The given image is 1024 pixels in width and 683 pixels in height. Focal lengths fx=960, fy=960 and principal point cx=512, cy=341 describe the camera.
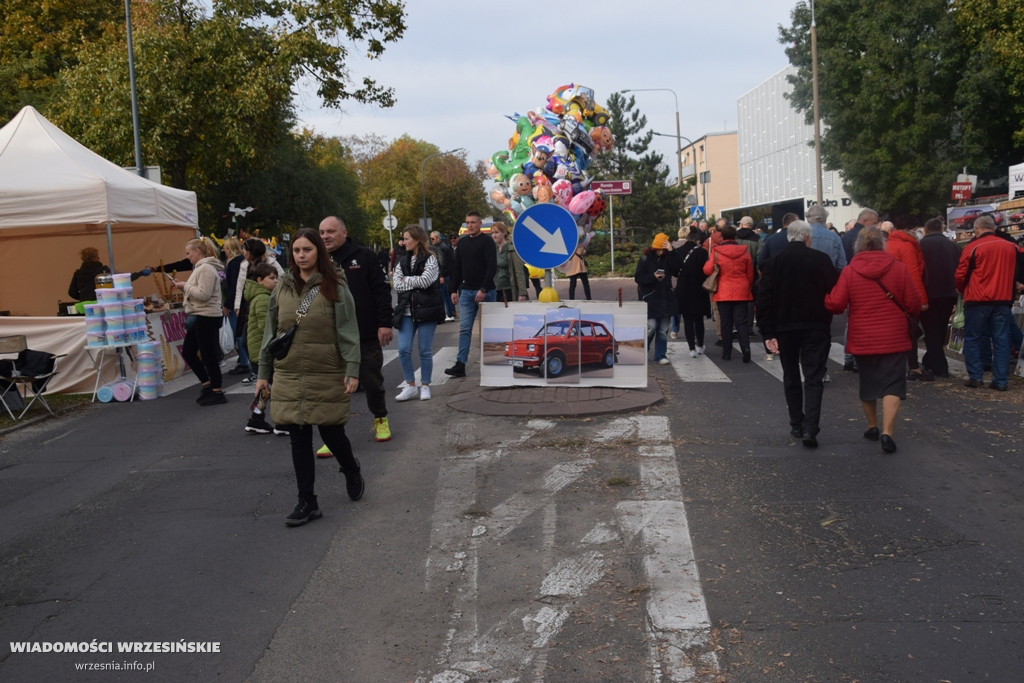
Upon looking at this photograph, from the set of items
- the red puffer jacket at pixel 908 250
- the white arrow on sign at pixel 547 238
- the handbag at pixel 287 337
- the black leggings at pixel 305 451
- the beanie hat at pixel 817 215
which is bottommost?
the black leggings at pixel 305 451

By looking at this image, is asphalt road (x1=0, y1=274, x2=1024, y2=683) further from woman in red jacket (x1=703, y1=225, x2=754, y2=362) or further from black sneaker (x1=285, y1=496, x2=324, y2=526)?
woman in red jacket (x1=703, y1=225, x2=754, y2=362)

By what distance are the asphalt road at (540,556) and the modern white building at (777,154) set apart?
4518 cm

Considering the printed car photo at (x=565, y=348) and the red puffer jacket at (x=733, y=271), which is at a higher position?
the red puffer jacket at (x=733, y=271)

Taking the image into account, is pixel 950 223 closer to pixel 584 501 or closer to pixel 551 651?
pixel 584 501

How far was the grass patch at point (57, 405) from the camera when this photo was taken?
33.4 ft

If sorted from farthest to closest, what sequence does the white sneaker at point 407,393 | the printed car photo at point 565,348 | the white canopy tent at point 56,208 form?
1. the white canopy tent at point 56,208
2. the white sneaker at point 407,393
3. the printed car photo at point 565,348

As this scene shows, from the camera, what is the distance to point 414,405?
388 inches

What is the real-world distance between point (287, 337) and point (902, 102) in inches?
1579

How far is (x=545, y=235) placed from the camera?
31.4ft

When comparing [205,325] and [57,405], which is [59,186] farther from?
[205,325]

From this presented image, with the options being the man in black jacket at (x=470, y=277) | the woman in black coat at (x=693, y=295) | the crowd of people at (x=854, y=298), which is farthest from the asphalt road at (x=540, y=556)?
the woman in black coat at (x=693, y=295)

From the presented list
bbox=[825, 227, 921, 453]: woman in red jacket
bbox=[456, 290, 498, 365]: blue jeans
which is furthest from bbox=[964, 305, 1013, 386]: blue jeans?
bbox=[456, 290, 498, 365]: blue jeans

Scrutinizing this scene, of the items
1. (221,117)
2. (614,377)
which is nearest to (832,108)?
(221,117)

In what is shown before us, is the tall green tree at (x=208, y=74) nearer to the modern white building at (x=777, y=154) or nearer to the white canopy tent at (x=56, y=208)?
the white canopy tent at (x=56, y=208)
